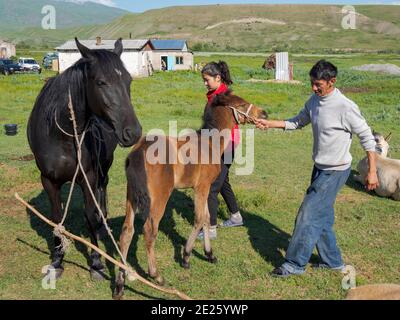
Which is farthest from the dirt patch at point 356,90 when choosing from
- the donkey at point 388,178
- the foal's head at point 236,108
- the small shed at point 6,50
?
the small shed at point 6,50

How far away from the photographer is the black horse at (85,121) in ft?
13.8

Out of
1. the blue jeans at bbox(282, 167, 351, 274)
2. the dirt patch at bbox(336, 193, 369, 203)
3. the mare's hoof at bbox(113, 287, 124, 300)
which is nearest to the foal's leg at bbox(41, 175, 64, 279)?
the mare's hoof at bbox(113, 287, 124, 300)

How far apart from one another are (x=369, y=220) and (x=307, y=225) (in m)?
2.69

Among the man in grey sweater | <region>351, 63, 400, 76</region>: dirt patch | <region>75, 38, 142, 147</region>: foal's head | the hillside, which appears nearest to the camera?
<region>75, 38, 142, 147</region>: foal's head

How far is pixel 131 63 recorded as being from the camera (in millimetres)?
48781

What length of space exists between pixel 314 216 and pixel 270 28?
173m

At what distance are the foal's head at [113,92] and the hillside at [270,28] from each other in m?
133

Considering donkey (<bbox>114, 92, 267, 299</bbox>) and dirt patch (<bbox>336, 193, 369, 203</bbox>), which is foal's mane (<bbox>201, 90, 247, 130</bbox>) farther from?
dirt patch (<bbox>336, 193, 369, 203</bbox>)

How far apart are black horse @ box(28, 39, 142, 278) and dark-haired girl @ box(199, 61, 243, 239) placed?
1.49 m

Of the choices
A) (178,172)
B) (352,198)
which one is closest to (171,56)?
(352,198)

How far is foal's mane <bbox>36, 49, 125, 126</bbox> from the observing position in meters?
4.23

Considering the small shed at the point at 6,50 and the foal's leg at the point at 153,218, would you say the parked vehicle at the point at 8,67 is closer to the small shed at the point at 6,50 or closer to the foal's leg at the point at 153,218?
the small shed at the point at 6,50
